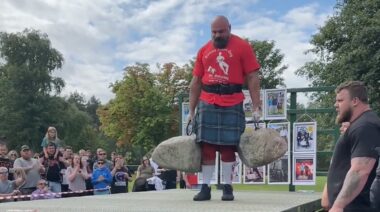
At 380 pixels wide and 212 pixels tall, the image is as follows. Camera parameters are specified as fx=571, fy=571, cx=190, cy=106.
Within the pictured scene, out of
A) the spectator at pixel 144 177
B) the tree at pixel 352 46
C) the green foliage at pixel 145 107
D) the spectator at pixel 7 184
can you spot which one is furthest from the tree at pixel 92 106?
the spectator at pixel 7 184

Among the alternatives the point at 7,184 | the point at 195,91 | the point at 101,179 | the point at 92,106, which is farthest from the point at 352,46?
the point at 92,106

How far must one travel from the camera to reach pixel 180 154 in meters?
5.15

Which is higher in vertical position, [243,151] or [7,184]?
[243,151]

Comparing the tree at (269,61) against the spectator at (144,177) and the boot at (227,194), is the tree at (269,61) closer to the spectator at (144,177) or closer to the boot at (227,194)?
the spectator at (144,177)

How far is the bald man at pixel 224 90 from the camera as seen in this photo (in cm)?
504

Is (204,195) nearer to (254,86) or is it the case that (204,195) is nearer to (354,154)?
(254,86)

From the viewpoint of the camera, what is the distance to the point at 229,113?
5102 millimetres

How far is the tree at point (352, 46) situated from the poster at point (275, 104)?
14.7 meters

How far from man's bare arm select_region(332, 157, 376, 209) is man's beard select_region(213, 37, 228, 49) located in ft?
6.32

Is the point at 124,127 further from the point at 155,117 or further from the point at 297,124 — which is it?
the point at 297,124

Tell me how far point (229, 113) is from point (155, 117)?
32.9 m

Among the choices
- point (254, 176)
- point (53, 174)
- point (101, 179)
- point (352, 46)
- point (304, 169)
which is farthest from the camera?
point (352, 46)

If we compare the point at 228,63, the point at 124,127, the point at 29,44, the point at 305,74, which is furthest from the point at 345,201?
the point at 29,44

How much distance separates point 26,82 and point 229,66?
45.0 metres
